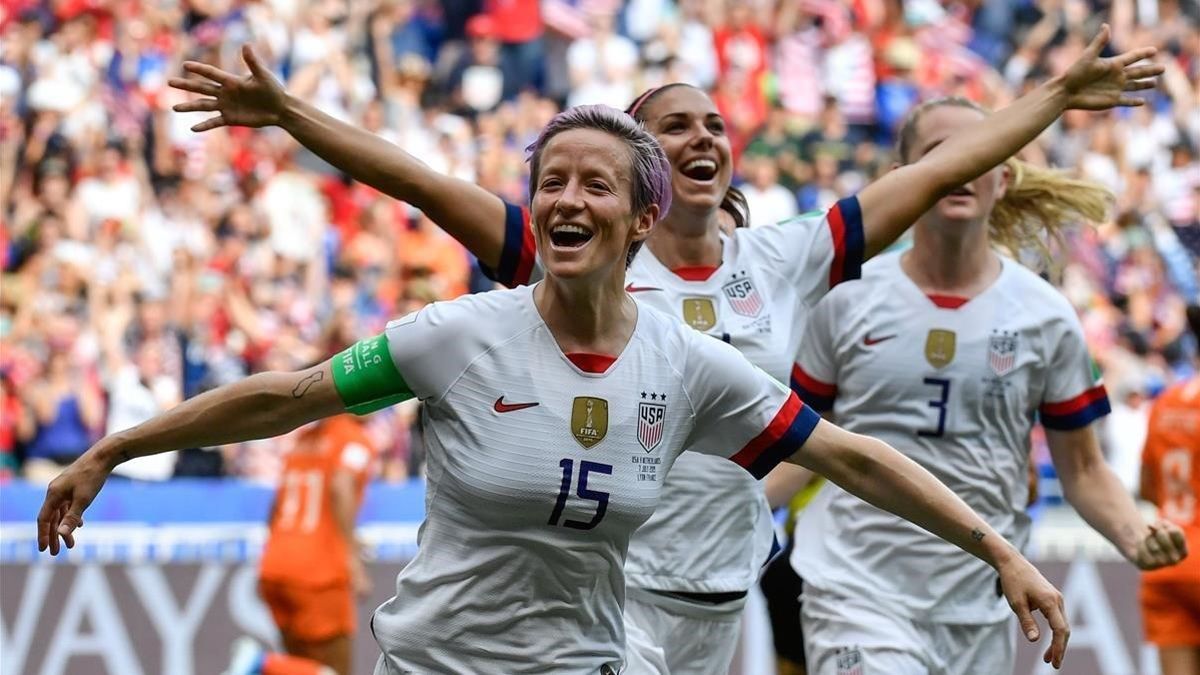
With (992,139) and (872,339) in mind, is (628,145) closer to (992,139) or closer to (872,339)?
(992,139)

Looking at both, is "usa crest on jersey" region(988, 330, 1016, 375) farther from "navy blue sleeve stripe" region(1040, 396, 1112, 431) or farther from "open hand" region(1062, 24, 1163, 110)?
"open hand" region(1062, 24, 1163, 110)

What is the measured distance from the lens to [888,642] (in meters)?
6.05

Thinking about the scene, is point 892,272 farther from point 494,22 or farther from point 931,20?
point 931,20

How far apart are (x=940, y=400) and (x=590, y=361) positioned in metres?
2.06

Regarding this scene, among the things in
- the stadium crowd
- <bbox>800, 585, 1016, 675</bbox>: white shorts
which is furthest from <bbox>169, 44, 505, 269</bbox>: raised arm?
the stadium crowd

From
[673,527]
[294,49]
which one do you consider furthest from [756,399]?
[294,49]

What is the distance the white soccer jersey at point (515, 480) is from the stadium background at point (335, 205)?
5.94 m

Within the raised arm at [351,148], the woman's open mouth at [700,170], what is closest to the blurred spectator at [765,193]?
the woman's open mouth at [700,170]

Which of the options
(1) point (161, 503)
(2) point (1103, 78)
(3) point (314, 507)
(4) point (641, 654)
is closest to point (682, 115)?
(2) point (1103, 78)

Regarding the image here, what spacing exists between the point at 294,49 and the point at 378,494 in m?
7.20

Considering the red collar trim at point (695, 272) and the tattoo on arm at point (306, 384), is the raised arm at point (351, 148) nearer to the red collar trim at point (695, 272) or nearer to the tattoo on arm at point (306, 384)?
the red collar trim at point (695, 272)

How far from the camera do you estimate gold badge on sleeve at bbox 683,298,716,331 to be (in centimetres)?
571

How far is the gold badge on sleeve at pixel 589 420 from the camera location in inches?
173

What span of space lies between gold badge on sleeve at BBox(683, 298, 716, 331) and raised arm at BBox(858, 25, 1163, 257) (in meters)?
0.51
